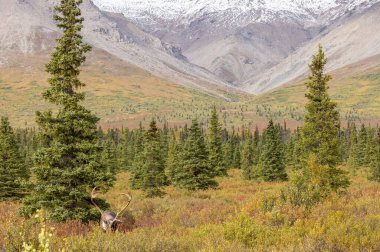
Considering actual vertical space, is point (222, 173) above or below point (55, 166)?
below

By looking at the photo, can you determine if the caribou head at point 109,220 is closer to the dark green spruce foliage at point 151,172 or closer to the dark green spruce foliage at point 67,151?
the dark green spruce foliage at point 67,151

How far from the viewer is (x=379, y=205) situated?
10508mm

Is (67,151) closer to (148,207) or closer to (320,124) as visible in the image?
(148,207)

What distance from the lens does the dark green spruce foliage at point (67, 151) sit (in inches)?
481

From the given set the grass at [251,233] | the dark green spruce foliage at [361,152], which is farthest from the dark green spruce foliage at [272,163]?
A: the dark green spruce foliage at [361,152]

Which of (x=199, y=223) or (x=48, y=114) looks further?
(x=48, y=114)

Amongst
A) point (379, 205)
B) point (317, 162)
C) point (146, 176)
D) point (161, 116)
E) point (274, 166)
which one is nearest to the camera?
point (379, 205)

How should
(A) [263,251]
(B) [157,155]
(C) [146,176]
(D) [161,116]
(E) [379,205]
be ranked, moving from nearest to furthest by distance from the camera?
(A) [263,251], (E) [379,205], (C) [146,176], (B) [157,155], (D) [161,116]

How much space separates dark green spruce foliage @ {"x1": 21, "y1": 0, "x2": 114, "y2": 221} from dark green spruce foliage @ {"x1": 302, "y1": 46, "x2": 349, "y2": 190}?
44.8 feet

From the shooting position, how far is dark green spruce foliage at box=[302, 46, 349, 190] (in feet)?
72.6

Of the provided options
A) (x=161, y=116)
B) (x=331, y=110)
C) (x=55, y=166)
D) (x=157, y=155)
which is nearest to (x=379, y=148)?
(x=331, y=110)

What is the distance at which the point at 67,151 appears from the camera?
41.9 ft

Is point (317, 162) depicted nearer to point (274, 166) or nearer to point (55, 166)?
point (55, 166)

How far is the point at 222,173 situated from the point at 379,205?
35494mm
